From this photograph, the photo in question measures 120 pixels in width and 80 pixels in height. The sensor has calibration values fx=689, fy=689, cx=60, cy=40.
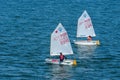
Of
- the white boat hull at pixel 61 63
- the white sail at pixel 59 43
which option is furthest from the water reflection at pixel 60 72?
the white sail at pixel 59 43

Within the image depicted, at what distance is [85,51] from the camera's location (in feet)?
559

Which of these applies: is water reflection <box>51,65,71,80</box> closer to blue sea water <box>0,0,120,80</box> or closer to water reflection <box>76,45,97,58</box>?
blue sea water <box>0,0,120,80</box>

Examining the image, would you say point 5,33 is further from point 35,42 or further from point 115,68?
point 115,68

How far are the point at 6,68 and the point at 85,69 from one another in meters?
17.2

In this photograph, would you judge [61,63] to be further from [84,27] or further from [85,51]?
[84,27]

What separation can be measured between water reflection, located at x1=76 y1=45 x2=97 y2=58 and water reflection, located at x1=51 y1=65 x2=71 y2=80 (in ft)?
44.2

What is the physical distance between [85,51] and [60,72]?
80.1ft

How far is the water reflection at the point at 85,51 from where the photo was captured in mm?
164562

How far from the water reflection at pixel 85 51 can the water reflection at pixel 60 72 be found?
531 inches

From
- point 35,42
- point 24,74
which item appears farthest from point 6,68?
point 35,42

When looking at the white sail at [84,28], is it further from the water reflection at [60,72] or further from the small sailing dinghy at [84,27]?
the water reflection at [60,72]

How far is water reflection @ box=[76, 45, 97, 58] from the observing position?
16456 centimetres

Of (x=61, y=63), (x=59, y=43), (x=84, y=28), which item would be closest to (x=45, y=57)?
(x=59, y=43)

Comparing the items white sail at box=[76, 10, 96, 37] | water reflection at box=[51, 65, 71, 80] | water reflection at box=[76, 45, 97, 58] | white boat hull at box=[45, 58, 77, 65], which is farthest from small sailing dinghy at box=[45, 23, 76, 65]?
white sail at box=[76, 10, 96, 37]
